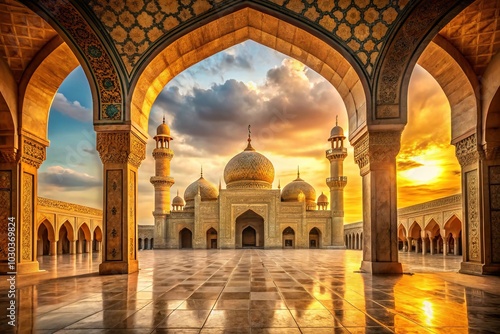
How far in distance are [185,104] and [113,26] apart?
36.7 ft

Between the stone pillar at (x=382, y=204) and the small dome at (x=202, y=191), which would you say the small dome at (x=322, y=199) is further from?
the stone pillar at (x=382, y=204)

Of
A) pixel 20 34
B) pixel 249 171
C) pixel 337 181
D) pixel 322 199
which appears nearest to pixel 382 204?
pixel 20 34

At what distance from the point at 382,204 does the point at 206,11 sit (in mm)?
4445

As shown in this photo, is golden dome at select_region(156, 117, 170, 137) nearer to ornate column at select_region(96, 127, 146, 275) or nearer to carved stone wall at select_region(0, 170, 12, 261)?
carved stone wall at select_region(0, 170, 12, 261)

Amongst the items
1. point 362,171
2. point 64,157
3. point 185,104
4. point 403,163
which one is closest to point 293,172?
point 185,104

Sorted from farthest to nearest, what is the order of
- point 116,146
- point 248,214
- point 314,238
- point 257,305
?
point 314,238 → point 248,214 → point 116,146 → point 257,305

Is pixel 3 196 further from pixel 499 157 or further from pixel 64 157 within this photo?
pixel 499 157

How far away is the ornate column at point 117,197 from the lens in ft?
23.9

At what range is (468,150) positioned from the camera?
776 centimetres

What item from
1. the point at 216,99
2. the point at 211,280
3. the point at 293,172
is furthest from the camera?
the point at 293,172

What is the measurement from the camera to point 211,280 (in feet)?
20.6

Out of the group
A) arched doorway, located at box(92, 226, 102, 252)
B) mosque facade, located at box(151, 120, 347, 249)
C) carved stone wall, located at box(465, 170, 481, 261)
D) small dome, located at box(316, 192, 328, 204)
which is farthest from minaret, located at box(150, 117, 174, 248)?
carved stone wall, located at box(465, 170, 481, 261)

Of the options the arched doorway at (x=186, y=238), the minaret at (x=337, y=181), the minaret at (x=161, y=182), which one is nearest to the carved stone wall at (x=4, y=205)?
the minaret at (x=161, y=182)

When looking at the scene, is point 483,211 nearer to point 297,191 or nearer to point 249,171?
point 249,171
